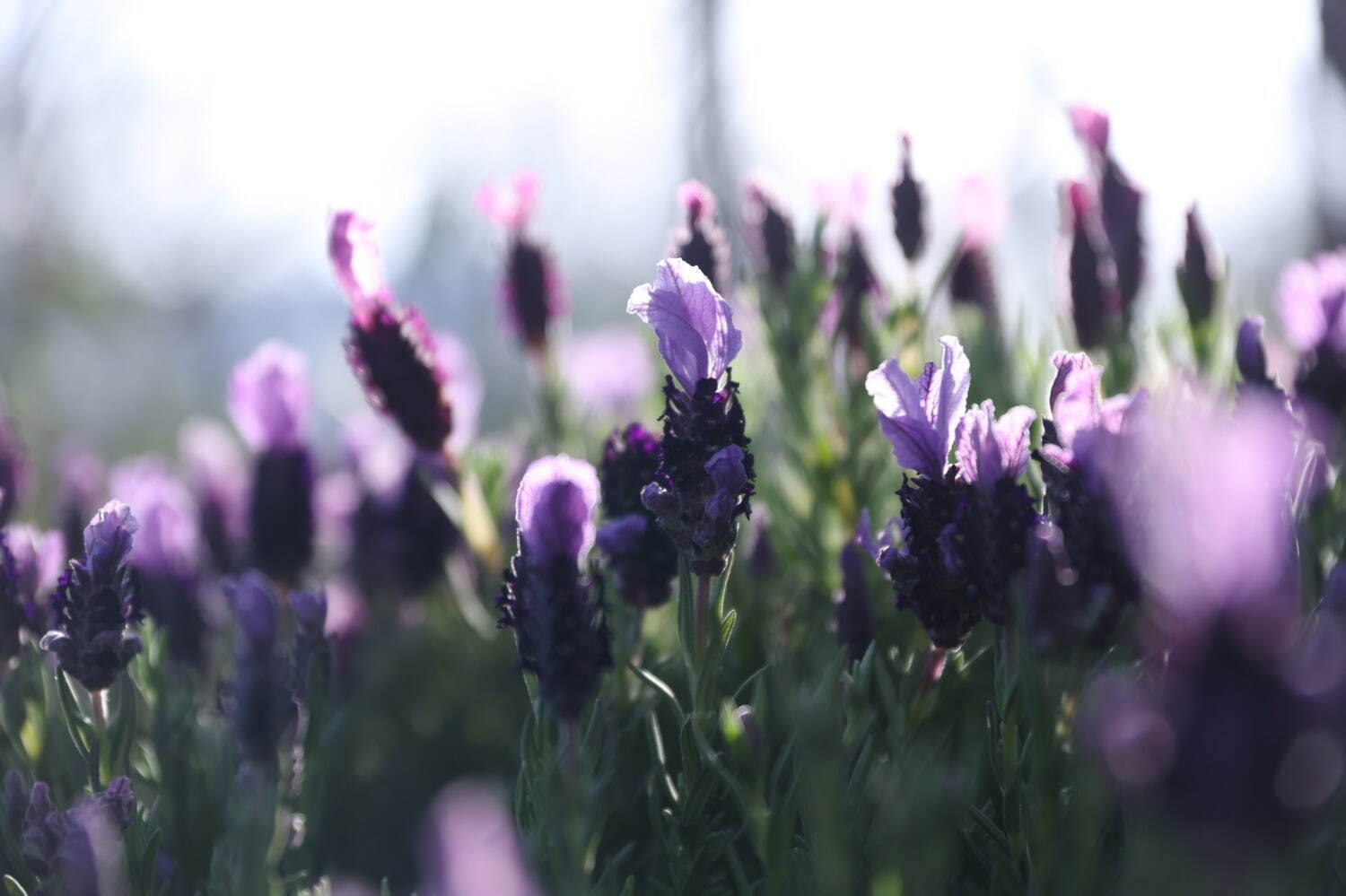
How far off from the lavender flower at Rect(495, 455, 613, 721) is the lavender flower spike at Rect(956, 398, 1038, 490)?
32cm

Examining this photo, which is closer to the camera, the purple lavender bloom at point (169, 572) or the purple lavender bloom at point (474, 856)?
the purple lavender bloom at point (474, 856)

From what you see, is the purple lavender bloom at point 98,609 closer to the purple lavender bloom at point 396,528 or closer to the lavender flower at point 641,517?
the lavender flower at point 641,517

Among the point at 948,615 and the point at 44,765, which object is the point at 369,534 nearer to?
the point at 44,765

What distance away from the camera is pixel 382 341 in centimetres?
146

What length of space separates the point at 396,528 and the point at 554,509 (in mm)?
1194

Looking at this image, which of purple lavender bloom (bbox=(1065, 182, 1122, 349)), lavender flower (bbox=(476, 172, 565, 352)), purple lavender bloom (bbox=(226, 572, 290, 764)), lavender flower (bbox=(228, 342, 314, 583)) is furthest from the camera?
lavender flower (bbox=(476, 172, 565, 352))

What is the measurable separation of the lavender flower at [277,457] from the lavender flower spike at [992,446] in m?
1.32

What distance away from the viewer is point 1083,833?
0.69 m

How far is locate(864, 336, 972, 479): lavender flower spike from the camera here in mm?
899

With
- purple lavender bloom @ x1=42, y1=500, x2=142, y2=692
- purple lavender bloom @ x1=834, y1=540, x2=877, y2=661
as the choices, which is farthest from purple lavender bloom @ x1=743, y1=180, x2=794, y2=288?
purple lavender bloom @ x1=42, y1=500, x2=142, y2=692

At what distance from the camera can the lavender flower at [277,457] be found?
1.85 meters

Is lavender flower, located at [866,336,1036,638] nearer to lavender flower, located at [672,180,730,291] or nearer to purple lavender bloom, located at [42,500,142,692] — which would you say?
lavender flower, located at [672,180,730,291]

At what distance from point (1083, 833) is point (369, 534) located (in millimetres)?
1648

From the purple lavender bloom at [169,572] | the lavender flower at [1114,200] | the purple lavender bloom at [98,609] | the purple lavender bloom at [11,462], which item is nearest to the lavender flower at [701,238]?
the lavender flower at [1114,200]
